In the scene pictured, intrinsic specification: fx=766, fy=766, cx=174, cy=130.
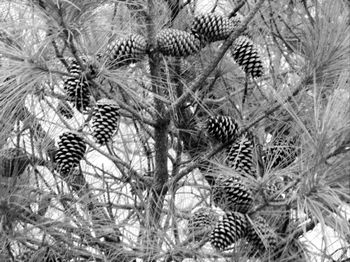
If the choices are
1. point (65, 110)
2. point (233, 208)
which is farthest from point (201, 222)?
point (65, 110)

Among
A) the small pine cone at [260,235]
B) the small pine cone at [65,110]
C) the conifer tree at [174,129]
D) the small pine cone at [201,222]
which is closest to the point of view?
the conifer tree at [174,129]

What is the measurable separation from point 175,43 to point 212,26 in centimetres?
8

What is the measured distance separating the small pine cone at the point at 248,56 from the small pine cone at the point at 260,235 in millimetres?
279

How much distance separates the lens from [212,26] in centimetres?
142

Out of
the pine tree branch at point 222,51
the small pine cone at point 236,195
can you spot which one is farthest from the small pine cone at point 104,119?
the small pine cone at point 236,195

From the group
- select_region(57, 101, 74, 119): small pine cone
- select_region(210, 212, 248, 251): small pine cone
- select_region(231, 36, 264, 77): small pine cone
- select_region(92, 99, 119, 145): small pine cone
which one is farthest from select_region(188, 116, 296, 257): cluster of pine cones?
select_region(57, 101, 74, 119): small pine cone

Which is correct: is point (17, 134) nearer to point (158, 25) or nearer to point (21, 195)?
point (21, 195)

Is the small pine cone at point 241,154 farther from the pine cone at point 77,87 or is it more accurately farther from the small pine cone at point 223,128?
the pine cone at point 77,87

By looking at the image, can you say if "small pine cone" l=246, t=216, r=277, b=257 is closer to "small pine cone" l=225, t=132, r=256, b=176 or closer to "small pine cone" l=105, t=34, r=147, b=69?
"small pine cone" l=225, t=132, r=256, b=176

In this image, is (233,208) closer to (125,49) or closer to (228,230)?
(228,230)

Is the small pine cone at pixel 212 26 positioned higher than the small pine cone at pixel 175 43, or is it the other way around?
the small pine cone at pixel 212 26

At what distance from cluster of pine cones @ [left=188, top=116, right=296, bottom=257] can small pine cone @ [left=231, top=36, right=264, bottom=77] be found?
0.34 feet

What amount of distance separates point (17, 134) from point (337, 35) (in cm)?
68

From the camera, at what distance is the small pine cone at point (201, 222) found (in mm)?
1396
